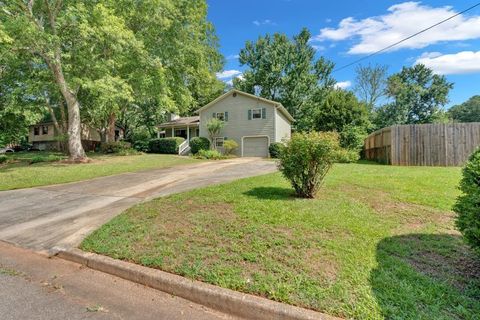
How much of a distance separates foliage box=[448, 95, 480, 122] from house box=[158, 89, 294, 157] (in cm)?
5210

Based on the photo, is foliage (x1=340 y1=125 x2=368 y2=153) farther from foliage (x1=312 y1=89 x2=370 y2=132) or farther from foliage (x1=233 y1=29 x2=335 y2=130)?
foliage (x1=233 y1=29 x2=335 y2=130)

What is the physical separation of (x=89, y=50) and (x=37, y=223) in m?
14.2

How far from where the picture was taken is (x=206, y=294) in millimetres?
3078

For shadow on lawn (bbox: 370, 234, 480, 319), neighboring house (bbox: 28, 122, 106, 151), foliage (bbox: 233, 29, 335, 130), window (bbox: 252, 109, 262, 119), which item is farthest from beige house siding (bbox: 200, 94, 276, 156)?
shadow on lawn (bbox: 370, 234, 480, 319)

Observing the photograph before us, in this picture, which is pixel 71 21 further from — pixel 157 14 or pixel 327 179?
pixel 327 179

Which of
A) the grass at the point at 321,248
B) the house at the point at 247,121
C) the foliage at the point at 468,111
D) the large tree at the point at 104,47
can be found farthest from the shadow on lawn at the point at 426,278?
the foliage at the point at 468,111

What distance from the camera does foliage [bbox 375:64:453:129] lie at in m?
36.4

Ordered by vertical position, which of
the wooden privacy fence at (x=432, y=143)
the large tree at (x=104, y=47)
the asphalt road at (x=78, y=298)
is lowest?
the asphalt road at (x=78, y=298)

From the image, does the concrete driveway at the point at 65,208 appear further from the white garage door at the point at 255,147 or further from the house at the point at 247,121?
the house at the point at 247,121

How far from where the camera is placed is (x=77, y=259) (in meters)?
4.24

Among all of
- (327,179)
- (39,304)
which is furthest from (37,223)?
A: (327,179)

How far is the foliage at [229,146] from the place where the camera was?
2466 cm

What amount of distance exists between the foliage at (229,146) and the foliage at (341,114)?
24.0ft

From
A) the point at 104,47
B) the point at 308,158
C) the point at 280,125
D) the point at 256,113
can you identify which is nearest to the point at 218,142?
the point at 256,113
